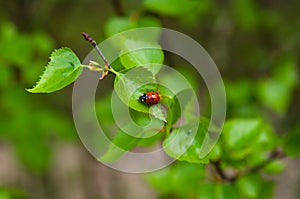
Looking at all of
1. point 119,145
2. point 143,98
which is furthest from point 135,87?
point 119,145

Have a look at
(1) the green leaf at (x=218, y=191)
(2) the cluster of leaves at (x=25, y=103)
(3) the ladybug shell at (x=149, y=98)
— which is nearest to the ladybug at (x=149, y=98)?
(3) the ladybug shell at (x=149, y=98)

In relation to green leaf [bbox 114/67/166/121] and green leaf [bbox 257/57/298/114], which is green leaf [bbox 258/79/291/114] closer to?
green leaf [bbox 257/57/298/114]

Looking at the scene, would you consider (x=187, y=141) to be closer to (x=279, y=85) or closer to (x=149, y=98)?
(x=149, y=98)

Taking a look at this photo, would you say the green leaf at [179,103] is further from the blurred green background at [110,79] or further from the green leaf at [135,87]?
the blurred green background at [110,79]

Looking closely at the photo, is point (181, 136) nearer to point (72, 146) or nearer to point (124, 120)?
point (124, 120)

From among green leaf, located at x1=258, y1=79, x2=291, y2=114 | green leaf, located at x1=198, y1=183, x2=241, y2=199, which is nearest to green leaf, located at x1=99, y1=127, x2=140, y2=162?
green leaf, located at x1=198, y1=183, x2=241, y2=199

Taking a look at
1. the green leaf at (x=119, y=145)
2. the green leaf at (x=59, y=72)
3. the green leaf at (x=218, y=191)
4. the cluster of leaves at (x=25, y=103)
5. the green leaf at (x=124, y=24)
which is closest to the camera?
the green leaf at (x=59, y=72)
